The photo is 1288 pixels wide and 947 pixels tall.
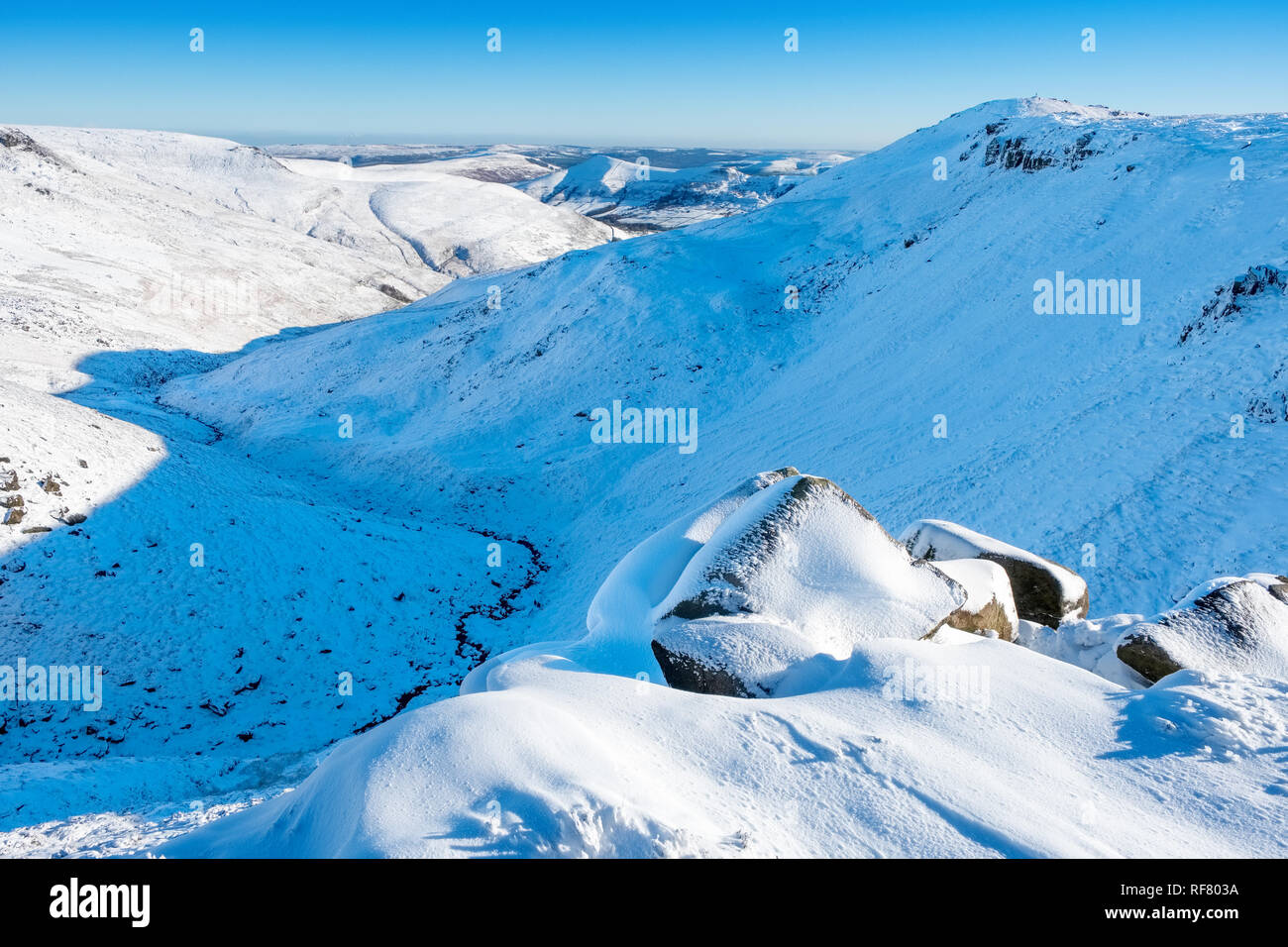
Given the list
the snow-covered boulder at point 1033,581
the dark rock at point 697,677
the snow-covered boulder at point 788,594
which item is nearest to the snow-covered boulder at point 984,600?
the snow-covered boulder at point 788,594

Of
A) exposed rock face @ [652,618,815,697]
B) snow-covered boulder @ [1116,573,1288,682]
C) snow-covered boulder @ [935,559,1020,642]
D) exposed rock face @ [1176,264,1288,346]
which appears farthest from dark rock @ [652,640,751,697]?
exposed rock face @ [1176,264,1288,346]

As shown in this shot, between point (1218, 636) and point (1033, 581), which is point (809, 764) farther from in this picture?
point (1033, 581)

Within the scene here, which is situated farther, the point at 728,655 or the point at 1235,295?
the point at 1235,295

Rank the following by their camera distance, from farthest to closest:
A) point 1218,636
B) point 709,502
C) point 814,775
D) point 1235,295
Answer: point 1235,295 → point 709,502 → point 1218,636 → point 814,775

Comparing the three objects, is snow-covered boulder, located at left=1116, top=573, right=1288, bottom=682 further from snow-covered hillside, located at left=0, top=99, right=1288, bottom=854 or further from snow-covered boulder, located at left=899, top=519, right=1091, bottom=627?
snow-covered boulder, located at left=899, top=519, right=1091, bottom=627

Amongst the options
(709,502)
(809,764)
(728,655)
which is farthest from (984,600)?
(709,502)

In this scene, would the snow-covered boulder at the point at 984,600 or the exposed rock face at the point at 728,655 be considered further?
the snow-covered boulder at the point at 984,600

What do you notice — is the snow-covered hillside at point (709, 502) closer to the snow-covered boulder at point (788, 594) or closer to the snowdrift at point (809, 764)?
the snowdrift at point (809, 764)
